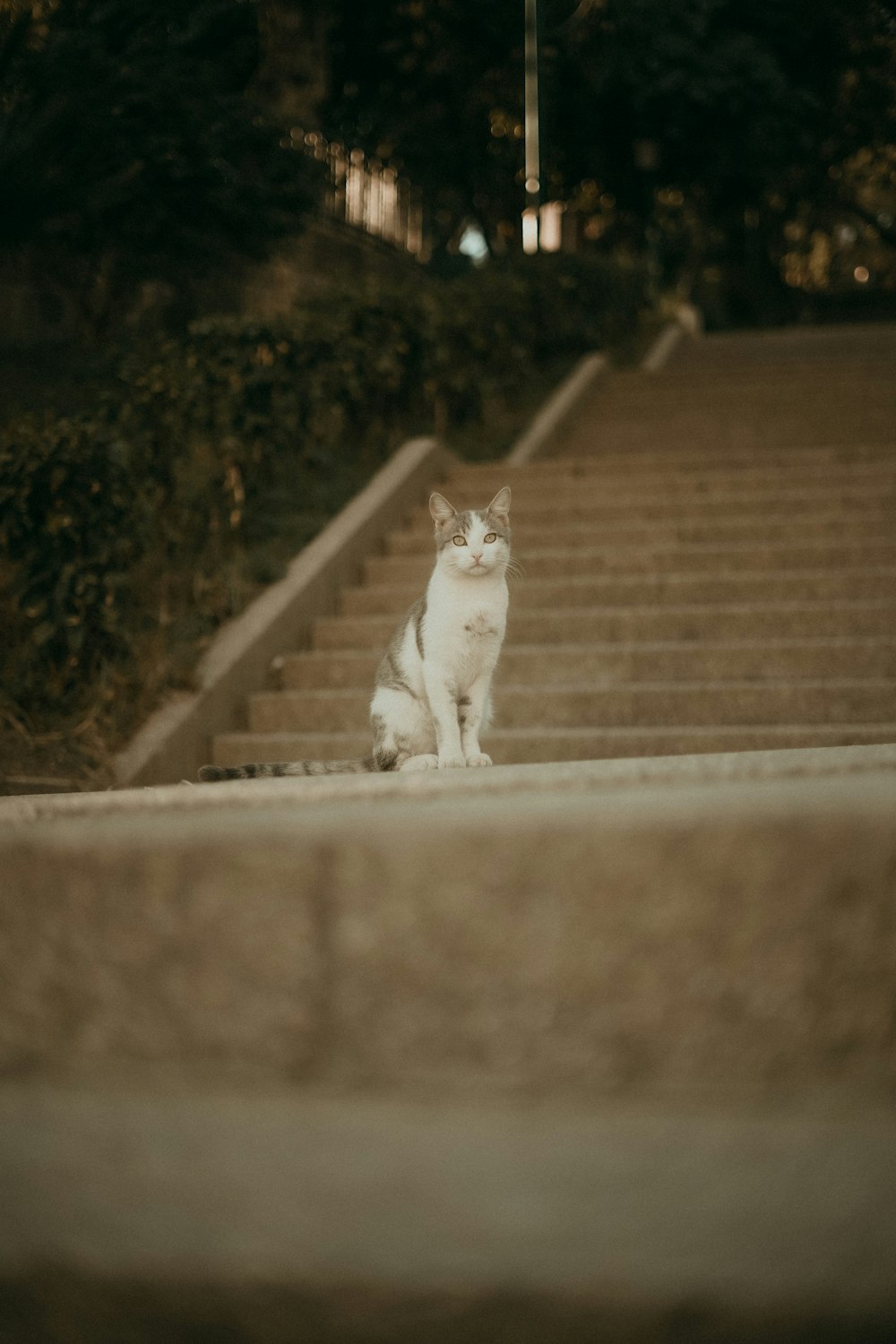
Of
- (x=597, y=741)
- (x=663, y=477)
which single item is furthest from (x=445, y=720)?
(x=663, y=477)

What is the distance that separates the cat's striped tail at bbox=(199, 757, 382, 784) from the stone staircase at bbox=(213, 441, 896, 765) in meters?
0.86

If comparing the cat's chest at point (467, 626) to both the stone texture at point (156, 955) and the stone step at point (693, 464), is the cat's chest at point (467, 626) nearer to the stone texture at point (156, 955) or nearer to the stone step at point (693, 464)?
the stone texture at point (156, 955)

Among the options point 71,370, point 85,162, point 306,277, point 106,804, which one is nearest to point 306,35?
point 306,277

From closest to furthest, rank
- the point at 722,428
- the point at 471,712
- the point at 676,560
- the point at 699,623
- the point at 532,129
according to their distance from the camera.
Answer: the point at 471,712, the point at 699,623, the point at 676,560, the point at 722,428, the point at 532,129

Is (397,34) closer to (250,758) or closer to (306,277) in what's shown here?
(306,277)

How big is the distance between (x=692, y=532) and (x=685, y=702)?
5.95 feet

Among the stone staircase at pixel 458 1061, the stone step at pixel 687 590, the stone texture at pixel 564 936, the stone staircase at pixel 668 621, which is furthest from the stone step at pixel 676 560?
the stone texture at pixel 564 936

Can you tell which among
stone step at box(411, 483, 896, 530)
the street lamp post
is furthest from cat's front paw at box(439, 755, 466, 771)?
the street lamp post

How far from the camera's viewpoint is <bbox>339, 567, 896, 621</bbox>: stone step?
245 inches

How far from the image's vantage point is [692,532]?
22.9 feet

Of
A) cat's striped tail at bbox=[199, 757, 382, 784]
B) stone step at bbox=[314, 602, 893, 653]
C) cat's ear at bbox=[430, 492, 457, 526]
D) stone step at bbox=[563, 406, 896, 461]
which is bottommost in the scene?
cat's striped tail at bbox=[199, 757, 382, 784]

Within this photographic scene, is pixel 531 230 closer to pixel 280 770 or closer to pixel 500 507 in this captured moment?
pixel 500 507

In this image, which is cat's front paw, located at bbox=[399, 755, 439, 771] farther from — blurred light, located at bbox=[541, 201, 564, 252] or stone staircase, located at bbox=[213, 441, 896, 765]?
blurred light, located at bbox=[541, 201, 564, 252]

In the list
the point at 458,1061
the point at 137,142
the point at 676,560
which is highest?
the point at 137,142
